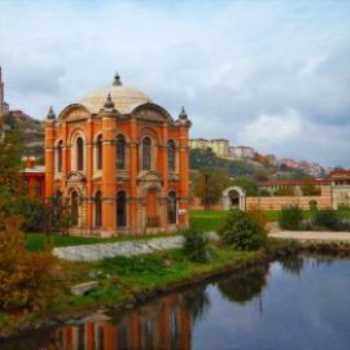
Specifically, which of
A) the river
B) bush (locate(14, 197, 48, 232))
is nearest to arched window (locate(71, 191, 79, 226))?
bush (locate(14, 197, 48, 232))

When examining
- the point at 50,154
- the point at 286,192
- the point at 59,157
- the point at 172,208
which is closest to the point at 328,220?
→ the point at 172,208

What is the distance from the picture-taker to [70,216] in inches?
1484

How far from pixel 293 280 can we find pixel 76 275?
13.1 m

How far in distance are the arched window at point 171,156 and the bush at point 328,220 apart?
18.1 metres

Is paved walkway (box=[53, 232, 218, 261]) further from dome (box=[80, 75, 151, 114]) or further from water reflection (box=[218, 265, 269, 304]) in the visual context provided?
dome (box=[80, 75, 151, 114])

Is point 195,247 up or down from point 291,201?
down

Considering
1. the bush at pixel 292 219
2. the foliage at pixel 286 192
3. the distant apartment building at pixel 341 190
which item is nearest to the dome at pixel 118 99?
the bush at pixel 292 219

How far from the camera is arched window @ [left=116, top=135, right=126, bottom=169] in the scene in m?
38.0

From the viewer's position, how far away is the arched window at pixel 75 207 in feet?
128

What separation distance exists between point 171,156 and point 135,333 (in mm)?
23808

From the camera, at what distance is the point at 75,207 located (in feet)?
129

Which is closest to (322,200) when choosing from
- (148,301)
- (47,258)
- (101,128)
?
(101,128)

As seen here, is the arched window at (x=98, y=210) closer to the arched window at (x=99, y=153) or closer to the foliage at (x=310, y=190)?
the arched window at (x=99, y=153)

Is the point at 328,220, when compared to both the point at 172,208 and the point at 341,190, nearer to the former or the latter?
the point at 172,208
